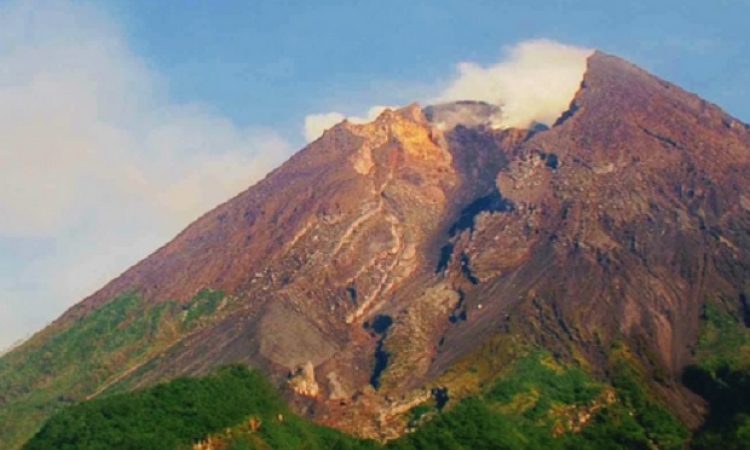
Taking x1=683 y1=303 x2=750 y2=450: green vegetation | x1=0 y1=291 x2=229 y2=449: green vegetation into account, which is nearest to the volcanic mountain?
x1=0 y1=291 x2=229 y2=449: green vegetation

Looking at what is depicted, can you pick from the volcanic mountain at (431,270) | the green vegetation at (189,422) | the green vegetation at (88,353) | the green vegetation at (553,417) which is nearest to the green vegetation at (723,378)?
the volcanic mountain at (431,270)

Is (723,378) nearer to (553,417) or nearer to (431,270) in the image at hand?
(553,417)

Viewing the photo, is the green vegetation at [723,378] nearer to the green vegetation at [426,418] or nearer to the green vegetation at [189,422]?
the green vegetation at [426,418]

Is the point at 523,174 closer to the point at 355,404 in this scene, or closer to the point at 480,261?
the point at 480,261

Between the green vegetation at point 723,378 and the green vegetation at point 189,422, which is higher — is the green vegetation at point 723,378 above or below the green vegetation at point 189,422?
below

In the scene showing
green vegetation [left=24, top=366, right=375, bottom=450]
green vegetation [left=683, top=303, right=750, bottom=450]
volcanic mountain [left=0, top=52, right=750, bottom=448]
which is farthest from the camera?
volcanic mountain [left=0, top=52, right=750, bottom=448]

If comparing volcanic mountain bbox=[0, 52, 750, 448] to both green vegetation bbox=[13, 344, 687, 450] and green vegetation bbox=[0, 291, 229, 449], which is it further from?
green vegetation bbox=[13, 344, 687, 450]
